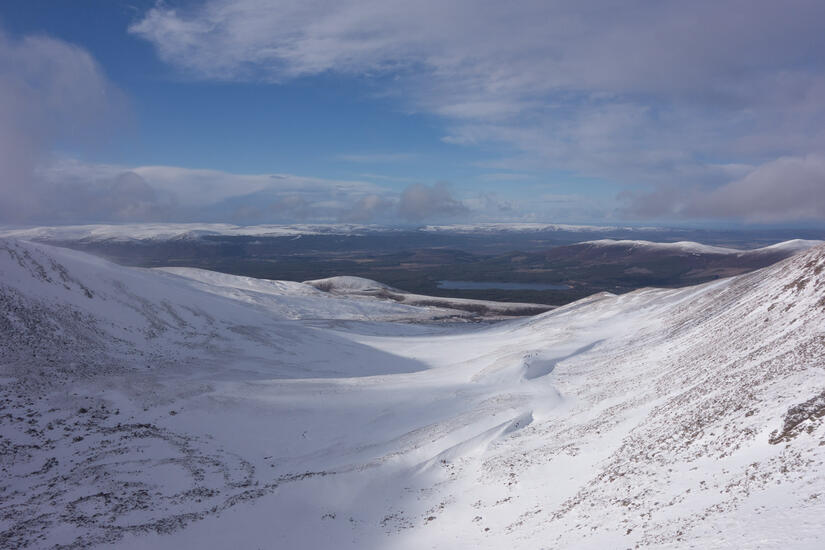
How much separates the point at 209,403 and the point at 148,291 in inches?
1258

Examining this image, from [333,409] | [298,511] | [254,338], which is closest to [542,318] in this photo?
[254,338]

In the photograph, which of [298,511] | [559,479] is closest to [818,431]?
[559,479]

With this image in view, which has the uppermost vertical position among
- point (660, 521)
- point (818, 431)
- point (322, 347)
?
point (818, 431)

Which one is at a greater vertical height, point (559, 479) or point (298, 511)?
point (559, 479)

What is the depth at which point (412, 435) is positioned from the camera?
28.2 meters

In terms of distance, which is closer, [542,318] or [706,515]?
[706,515]

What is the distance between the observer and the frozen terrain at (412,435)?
13.6 meters

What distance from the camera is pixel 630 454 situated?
17.9 meters

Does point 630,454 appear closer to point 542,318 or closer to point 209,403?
point 209,403

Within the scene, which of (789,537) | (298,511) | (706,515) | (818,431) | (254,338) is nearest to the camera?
(789,537)

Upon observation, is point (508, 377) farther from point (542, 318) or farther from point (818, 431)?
point (542, 318)

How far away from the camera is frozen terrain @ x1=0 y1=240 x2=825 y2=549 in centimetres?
1362

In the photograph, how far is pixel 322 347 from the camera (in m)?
56.6

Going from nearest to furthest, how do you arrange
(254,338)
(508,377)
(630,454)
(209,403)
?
1. (630,454)
2. (209,403)
3. (508,377)
4. (254,338)
